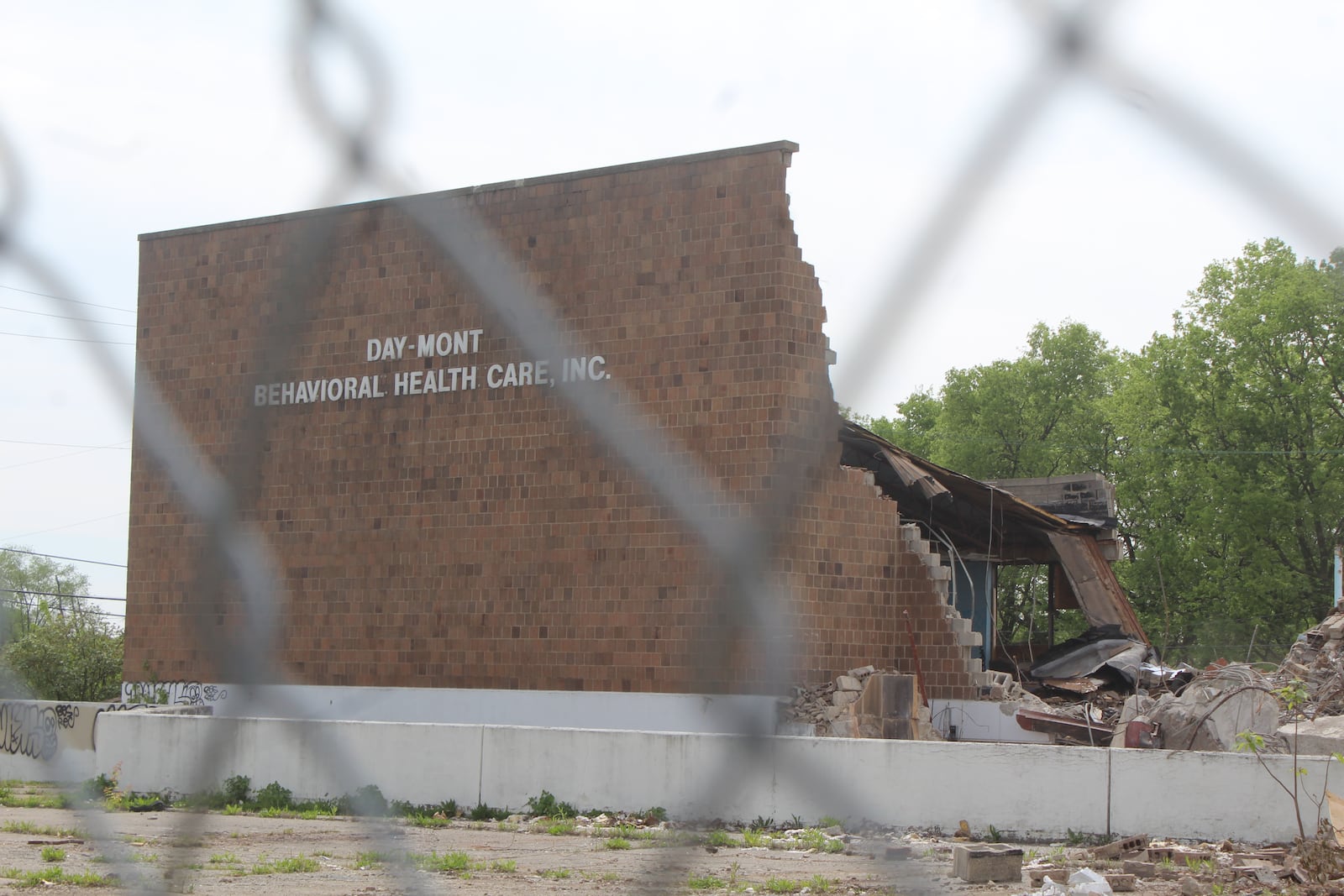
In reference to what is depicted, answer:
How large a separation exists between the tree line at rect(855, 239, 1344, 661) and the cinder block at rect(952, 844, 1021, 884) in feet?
6.45

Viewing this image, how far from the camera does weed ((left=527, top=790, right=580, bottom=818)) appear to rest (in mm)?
13633

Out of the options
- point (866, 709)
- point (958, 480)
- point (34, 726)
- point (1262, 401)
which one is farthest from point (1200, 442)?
point (34, 726)

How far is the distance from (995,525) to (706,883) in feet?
46.1

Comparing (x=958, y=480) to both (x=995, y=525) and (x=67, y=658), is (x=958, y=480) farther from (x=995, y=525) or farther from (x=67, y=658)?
(x=67, y=658)

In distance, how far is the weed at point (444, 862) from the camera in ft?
33.4

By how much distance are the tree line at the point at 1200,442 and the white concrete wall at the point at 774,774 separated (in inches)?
99.1

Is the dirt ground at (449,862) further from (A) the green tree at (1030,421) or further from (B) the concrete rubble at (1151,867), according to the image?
(A) the green tree at (1030,421)

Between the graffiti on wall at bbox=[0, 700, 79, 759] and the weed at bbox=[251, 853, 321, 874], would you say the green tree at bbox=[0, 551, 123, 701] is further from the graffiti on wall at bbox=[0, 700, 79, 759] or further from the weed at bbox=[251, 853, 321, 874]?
the weed at bbox=[251, 853, 321, 874]

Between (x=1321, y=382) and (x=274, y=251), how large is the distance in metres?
19.7

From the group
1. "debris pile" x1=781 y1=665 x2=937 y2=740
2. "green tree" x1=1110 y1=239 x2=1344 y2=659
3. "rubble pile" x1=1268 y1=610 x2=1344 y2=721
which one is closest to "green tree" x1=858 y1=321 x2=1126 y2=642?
"green tree" x1=1110 y1=239 x2=1344 y2=659

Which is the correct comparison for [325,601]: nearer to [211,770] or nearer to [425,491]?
[425,491]

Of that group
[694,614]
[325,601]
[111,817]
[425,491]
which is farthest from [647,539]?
[111,817]

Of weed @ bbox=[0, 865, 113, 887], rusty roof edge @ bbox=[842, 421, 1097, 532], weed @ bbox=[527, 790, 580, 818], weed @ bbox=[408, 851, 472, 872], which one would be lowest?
weed @ bbox=[527, 790, 580, 818]

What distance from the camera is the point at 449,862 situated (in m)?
10.5
